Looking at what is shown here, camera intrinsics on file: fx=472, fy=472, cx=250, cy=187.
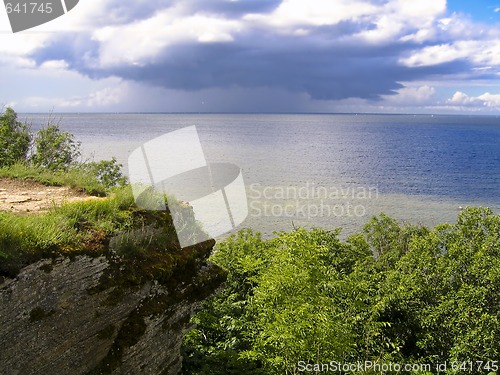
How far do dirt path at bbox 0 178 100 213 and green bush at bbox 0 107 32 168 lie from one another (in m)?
19.4

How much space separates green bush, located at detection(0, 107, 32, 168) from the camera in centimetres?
3322

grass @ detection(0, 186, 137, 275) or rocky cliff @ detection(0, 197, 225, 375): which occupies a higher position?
grass @ detection(0, 186, 137, 275)

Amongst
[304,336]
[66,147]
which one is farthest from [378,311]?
[66,147]

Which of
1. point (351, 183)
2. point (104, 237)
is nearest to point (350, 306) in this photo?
point (104, 237)

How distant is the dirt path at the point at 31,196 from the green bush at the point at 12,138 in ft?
63.5

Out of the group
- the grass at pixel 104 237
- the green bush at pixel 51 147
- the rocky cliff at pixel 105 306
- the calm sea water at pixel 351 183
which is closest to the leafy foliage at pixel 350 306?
the rocky cliff at pixel 105 306

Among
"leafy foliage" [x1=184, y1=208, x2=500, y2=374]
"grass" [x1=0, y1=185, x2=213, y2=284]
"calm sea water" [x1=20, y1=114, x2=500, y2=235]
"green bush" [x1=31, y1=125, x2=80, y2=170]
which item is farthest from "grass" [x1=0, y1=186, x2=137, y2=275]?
"green bush" [x1=31, y1=125, x2=80, y2=170]

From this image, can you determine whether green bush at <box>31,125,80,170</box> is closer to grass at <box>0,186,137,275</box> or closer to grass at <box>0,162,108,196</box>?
grass at <box>0,162,108,196</box>

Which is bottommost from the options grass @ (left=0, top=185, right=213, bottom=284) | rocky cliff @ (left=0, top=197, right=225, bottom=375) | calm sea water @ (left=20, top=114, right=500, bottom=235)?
calm sea water @ (left=20, top=114, right=500, bottom=235)

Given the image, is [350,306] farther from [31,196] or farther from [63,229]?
[63,229]

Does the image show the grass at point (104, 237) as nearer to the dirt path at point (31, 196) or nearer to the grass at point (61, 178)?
the dirt path at point (31, 196)

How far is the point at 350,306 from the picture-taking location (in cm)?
1983

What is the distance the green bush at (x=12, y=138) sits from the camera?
1308 inches

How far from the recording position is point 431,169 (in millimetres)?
99750
